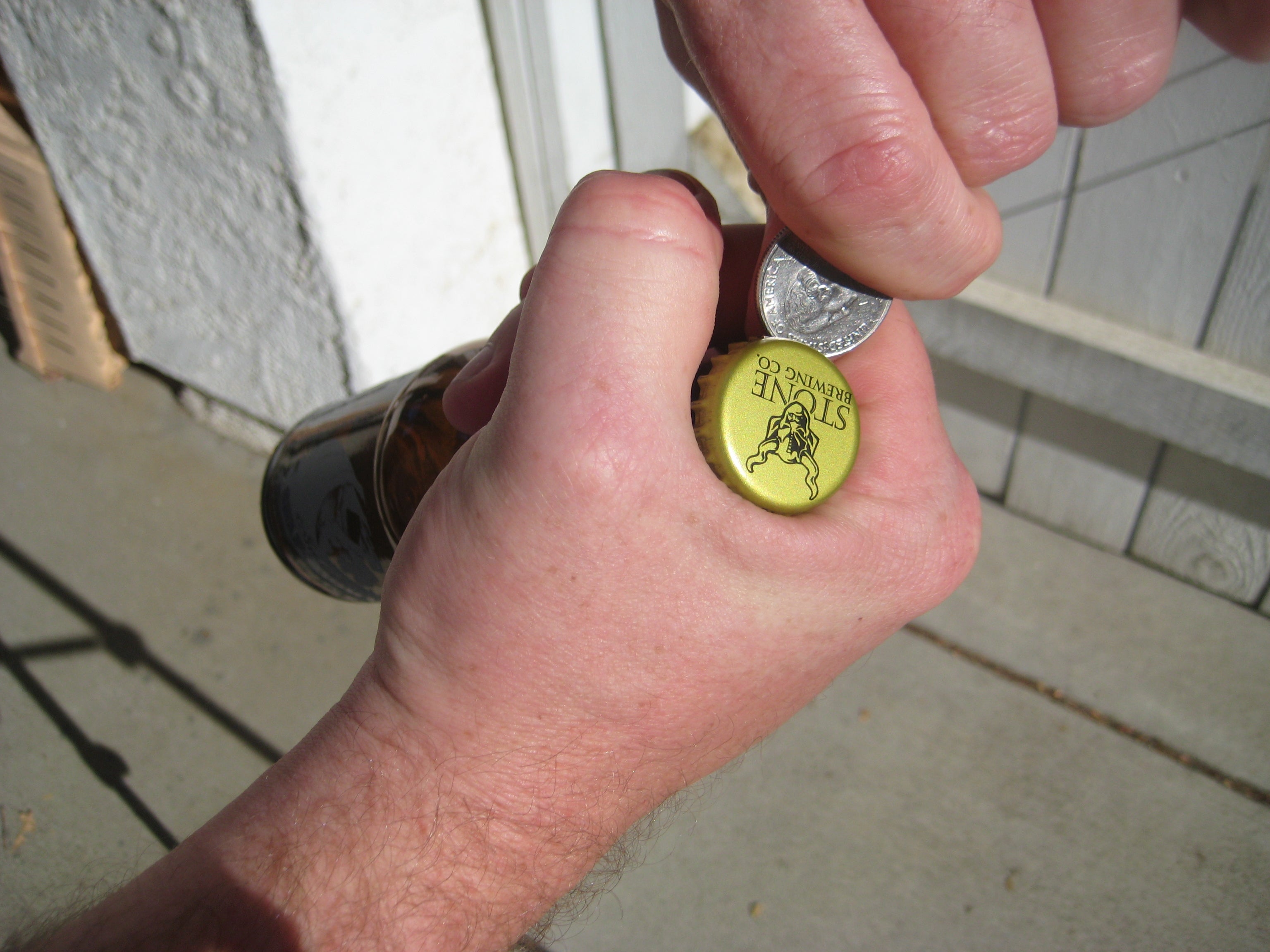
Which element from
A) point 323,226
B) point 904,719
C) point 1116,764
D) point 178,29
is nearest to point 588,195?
point 323,226

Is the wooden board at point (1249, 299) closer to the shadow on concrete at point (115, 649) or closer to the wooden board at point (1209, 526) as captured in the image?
the wooden board at point (1209, 526)

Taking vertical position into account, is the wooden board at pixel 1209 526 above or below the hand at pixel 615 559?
below

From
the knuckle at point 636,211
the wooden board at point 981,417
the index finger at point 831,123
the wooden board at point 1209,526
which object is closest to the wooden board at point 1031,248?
the wooden board at point 981,417

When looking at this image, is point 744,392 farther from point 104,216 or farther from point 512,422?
point 104,216

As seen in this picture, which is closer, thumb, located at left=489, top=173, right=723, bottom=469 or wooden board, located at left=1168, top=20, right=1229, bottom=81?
thumb, located at left=489, top=173, right=723, bottom=469

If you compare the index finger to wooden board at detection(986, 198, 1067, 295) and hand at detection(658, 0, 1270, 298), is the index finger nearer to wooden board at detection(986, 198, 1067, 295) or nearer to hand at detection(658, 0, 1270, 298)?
hand at detection(658, 0, 1270, 298)

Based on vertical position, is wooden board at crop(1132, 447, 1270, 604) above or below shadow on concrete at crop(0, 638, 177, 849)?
above

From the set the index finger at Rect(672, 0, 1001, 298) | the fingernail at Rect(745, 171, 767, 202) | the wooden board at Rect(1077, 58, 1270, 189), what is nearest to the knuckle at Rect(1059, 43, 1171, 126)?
the index finger at Rect(672, 0, 1001, 298)
